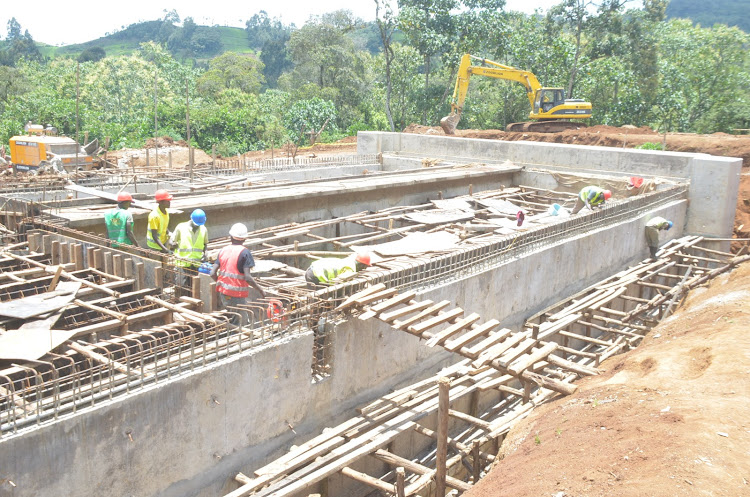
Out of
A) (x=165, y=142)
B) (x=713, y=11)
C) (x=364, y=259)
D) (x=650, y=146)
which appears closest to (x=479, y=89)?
(x=650, y=146)

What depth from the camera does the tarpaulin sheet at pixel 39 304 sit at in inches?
285

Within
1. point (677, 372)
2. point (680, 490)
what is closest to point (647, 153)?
point (677, 372)

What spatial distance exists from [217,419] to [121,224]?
4.29 m

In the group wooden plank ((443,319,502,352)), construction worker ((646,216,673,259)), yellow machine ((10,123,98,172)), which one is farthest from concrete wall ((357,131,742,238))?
wooden plank ((443,319,502,352))

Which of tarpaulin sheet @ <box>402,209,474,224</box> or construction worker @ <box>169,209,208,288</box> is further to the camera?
tarpaulin sheet @ <box>402,209,474,224</box>

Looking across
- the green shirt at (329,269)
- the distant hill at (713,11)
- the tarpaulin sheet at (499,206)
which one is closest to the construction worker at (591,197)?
the tarpaulin sheet at (499,206)

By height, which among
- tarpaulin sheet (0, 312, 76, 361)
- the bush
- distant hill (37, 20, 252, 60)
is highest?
distant hill (37, 20, 252, 60)

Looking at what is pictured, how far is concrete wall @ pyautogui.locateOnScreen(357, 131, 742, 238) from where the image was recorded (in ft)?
57.8

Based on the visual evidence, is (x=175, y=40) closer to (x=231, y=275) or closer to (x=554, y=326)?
(x=554, y=326)

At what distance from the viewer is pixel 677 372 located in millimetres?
8102

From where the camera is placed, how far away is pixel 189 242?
8938mm

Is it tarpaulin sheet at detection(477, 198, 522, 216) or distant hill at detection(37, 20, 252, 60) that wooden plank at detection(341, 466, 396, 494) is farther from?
distant hill at detection(37, 20, 252, 60)

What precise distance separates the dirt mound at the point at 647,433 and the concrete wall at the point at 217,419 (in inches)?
83.8

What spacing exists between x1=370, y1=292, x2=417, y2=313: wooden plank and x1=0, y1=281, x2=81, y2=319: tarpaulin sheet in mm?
3603
